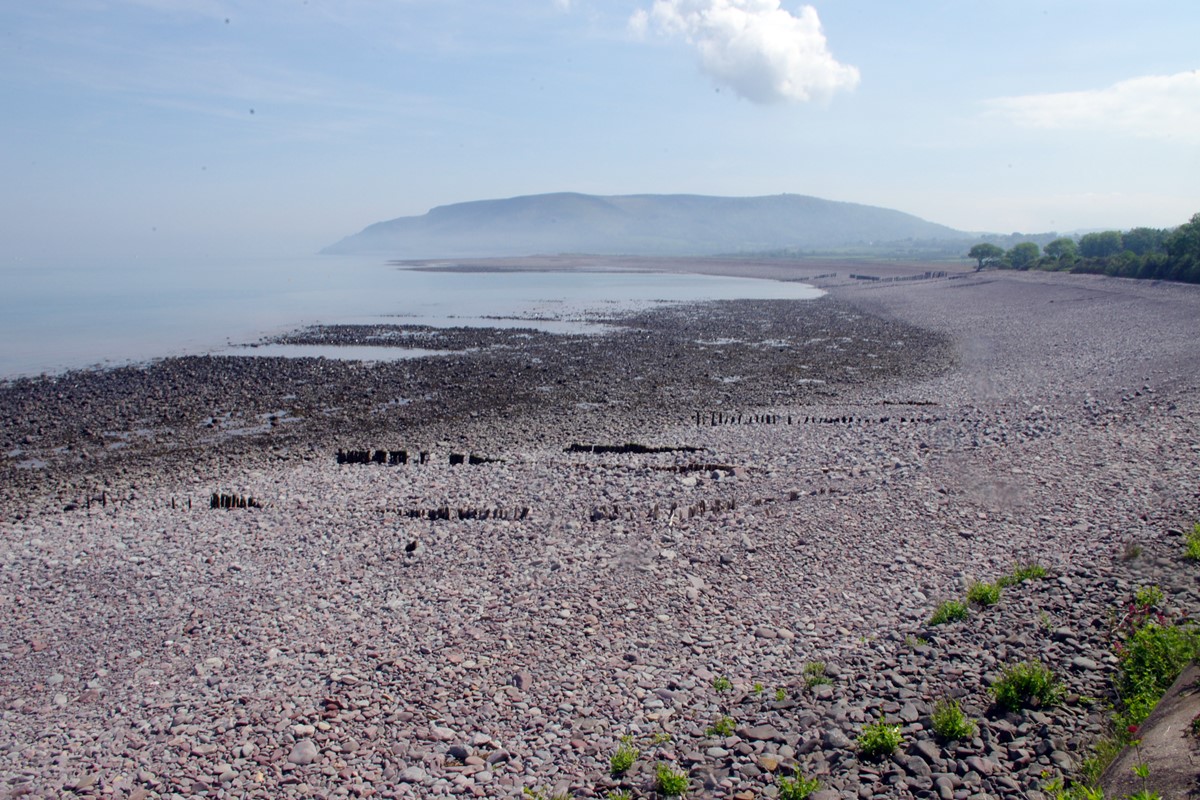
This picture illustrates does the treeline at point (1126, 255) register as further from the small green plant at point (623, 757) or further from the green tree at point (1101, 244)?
the small green plant at point (623, 757)

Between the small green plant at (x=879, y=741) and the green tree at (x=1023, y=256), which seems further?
the green tree at (x=1023, y=256)

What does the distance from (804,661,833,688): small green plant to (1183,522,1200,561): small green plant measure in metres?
4.22

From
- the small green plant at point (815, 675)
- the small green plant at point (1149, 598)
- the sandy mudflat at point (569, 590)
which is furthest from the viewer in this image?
the small green plant at point (1149, 598)

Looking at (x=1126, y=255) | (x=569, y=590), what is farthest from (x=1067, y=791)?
(x=1126, y=255)

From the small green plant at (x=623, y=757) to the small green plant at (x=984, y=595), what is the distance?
3.94m

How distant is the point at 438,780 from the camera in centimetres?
607

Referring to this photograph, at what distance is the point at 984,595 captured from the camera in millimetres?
8016

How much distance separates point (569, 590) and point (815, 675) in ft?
10.4

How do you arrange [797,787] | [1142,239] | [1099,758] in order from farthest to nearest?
[1142,239], [797,787], [1099,758]

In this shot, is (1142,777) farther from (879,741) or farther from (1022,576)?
(1022,576)

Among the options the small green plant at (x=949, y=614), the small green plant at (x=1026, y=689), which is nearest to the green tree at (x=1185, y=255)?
the small green plant at (x=949, y=614)

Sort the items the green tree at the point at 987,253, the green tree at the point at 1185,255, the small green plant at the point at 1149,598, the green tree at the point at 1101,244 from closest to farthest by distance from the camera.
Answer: the small green plant at the point at 1149,598 < the green tree at the point at 1185,255 < the green tree at the point at 1101,244 < the green tree at the point at 987,253

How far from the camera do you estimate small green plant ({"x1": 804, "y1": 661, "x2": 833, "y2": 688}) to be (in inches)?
271

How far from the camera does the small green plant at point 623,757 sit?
19.9 feet
